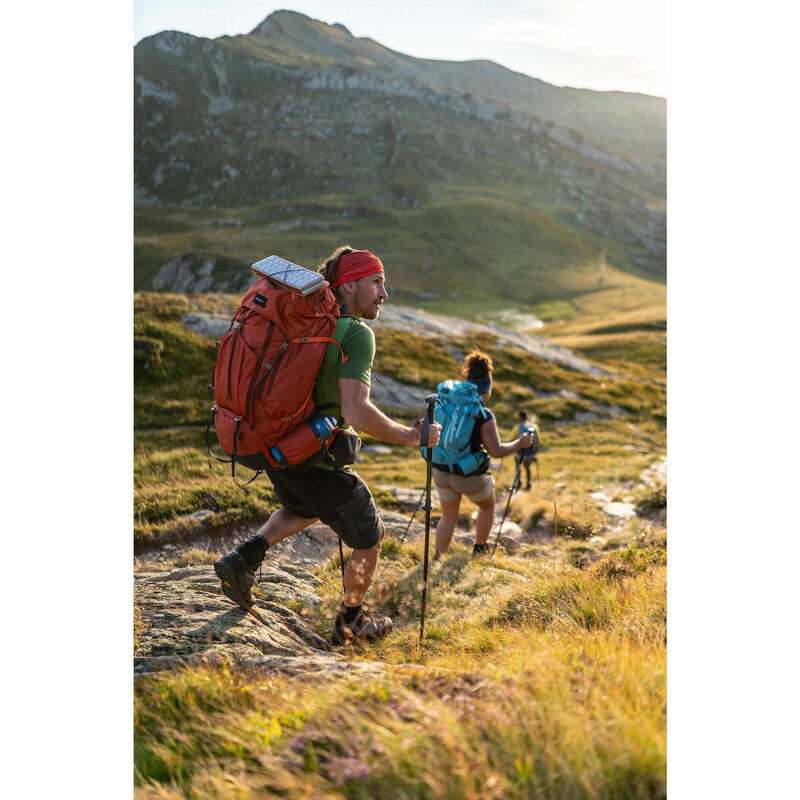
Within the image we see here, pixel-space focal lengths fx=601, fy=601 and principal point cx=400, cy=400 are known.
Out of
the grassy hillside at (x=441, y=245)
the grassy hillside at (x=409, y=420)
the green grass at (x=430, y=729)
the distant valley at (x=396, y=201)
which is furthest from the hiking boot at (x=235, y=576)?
the grassy hillside at (x=441, y=245)

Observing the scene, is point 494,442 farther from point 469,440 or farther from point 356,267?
point 356,267

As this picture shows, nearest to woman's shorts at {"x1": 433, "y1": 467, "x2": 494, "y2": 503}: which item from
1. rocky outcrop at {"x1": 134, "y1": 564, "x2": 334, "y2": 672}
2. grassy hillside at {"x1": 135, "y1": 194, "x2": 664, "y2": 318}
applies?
rocky outcrop at {"x1": 134, "y1": 564, "x2": 334, "y2": 672}

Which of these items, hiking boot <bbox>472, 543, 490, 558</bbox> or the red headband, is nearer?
the red headband

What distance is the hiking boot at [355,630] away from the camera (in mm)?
4504

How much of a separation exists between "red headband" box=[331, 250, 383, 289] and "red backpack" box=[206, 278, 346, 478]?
1.16ft

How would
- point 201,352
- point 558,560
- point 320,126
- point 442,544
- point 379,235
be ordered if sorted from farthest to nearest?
1. point 320,126
2. point 379,235
3. point 201,352
4. point 558,560
5. point 442,544

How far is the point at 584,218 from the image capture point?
165 m

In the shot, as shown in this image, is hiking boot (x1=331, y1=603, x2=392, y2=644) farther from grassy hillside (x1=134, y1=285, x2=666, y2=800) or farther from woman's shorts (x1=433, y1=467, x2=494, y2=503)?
woman's shorts (x1=433, y1=467, x2=494, y2=503)

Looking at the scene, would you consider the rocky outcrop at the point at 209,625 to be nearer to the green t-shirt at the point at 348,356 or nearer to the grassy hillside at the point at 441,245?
the green t-shirt at the point at 348,356

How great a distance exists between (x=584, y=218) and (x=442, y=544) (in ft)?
569

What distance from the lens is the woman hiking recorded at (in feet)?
22.5

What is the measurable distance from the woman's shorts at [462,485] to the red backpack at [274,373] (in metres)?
3.40

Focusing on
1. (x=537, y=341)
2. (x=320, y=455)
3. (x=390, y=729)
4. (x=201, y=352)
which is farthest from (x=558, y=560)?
(x=537, y=341)
